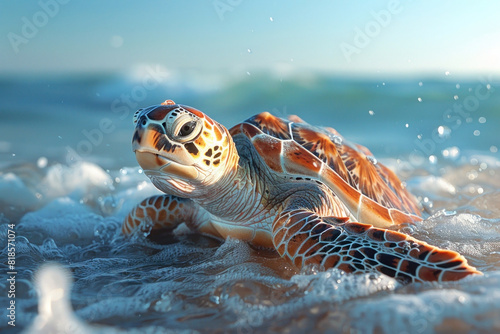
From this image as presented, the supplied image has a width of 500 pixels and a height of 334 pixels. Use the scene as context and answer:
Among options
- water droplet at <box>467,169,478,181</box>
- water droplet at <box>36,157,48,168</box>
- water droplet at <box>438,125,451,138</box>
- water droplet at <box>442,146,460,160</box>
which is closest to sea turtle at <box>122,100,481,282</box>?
water droplet at <box>467,169,478,181</box>

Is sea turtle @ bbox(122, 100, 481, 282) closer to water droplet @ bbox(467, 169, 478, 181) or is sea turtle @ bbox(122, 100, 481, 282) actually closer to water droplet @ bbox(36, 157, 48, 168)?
water droplet @ bbox(467, 169, 478, 181)

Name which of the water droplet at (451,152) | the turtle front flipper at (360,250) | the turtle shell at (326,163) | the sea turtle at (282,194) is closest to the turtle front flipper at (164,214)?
the sea turtle at (282,194)

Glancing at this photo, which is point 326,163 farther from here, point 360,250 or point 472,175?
point 472,175

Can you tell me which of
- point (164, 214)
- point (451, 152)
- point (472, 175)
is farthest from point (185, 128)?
point (451, 152)

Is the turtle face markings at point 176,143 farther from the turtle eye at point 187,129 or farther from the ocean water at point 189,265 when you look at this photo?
the ocean water at point 189,265

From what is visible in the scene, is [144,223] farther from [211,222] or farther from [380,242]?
[380,242]

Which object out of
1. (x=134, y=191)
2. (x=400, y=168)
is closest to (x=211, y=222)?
(x=134, y=191)
